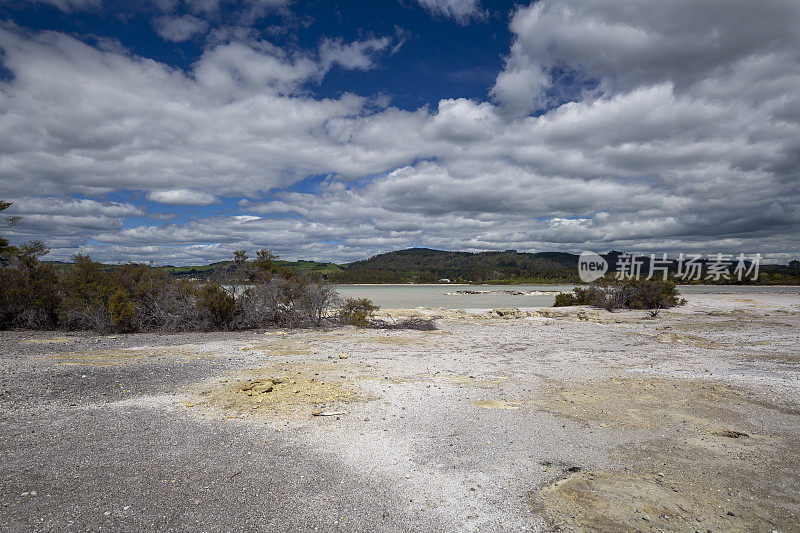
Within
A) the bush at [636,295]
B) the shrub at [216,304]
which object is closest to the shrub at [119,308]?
the shrub at [216,304]

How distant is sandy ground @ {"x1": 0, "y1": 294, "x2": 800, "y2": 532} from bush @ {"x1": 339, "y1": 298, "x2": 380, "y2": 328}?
8.79 metres

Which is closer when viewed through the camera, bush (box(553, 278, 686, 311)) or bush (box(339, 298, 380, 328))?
bush (box(339, 298, 380, 328))

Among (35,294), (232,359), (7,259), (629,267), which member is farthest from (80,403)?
(629,267)

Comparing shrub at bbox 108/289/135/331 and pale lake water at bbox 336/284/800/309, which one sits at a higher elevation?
shrub at bbox 108/289/135/331

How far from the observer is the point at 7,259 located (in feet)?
62.1

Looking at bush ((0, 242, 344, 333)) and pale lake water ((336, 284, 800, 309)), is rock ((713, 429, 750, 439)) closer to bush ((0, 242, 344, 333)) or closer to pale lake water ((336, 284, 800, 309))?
bush ((0, 242, 344, 333))

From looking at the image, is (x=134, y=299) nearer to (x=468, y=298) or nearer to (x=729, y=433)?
(x=729, y=433)

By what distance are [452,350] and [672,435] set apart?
8311mm

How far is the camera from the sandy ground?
414cm

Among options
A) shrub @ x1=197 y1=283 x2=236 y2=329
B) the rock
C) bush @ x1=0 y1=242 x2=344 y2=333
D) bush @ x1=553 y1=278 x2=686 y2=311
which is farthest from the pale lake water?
the rock

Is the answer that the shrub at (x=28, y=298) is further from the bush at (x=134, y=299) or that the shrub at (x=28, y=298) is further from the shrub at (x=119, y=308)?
the shrub at (x=119, y=308)

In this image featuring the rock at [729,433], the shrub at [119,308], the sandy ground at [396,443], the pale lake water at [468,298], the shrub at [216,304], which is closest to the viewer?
the sandy ground at [396,443]

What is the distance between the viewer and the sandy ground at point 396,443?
4141 mm

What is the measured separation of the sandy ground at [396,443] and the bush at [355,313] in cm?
879
